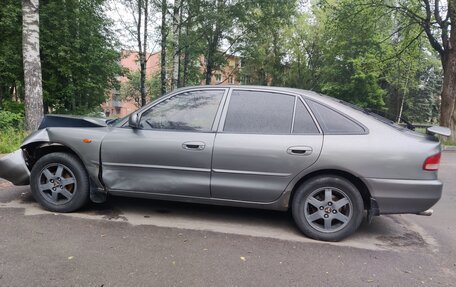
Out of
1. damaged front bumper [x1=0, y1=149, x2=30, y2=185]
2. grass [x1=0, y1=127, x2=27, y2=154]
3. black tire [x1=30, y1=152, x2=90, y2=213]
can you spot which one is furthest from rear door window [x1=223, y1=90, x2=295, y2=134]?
grass [x1=0, y1=127, x2=27, y2=154]

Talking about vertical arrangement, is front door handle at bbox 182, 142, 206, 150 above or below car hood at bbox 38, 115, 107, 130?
below

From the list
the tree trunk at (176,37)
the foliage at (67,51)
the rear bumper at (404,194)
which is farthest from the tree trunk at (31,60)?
the rear bumper at (404,194)

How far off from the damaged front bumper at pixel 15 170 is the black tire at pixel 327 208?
11.3 ft

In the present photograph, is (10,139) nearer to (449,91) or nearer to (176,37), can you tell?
(176,37)

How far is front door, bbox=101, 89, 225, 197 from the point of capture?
3865mm

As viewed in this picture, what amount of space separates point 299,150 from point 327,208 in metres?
0.70

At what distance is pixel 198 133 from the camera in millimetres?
3908

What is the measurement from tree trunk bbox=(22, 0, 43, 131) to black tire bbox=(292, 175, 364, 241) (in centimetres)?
826

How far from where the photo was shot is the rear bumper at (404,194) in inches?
137

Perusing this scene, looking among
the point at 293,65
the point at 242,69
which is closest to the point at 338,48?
the point at 293,65

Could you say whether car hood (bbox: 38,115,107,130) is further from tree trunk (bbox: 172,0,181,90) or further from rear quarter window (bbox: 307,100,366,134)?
tree trunk (bbox: 172,0,181,90)

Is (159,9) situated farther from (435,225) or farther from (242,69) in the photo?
(435,225)

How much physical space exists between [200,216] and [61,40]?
13765mm

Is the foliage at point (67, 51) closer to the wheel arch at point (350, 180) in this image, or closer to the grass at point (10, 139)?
the grass at point (10, 139)
